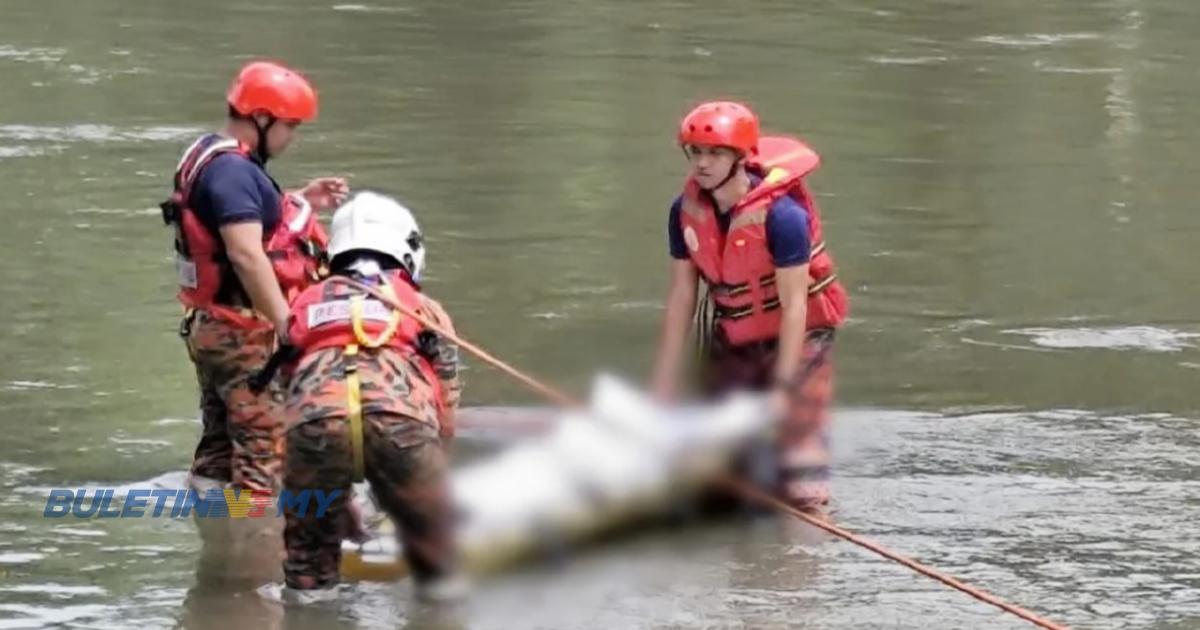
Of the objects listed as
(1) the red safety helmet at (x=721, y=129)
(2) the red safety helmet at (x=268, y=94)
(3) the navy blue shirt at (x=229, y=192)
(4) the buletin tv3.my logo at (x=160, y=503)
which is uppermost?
(2) the red safety helmet at (x=268, y=94)

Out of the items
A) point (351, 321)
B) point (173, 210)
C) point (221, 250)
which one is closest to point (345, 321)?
point (351, 321)

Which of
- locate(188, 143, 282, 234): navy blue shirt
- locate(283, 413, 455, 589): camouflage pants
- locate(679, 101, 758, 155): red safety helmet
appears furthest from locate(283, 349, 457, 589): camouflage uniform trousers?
locate(679, 101, 758, 155): red safety helmet

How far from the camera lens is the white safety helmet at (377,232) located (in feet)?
23.1

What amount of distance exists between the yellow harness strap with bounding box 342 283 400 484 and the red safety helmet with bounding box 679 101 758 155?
1257 millimetres

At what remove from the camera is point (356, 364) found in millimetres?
6746

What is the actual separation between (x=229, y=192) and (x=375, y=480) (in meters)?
1.33

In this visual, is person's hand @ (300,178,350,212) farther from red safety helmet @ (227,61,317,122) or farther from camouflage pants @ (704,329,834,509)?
camouflage pants @ (704,329,834,509)

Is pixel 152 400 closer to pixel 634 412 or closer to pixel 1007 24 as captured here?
pixel 634 412

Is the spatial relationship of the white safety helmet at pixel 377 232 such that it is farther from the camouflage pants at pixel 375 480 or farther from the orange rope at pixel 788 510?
the camouflage pants at pixel 375 480

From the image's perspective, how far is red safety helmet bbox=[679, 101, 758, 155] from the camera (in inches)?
293

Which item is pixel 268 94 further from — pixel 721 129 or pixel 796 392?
pixel 796 392

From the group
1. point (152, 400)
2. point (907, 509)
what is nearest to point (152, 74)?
point (152, 400)

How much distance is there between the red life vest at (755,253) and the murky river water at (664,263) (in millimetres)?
808

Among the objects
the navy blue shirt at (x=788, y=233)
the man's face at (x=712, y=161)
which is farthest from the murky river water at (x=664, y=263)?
the man's face at (x=712, y=161)
